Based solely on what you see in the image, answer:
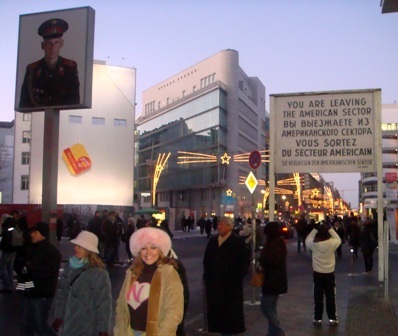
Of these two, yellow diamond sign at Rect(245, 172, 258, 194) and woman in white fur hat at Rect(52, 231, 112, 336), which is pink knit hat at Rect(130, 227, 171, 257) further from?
yellow diamond sign at Rect(245, 172, 258, 194)

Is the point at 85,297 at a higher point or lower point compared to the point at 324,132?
lower

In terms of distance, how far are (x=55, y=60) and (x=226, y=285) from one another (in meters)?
15.1

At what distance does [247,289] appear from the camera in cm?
1424

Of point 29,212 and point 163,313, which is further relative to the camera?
point 29,212

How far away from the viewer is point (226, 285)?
641 centimetres

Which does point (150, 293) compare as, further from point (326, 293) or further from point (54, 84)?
point (54, 84)

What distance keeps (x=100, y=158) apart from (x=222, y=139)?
3098 cm

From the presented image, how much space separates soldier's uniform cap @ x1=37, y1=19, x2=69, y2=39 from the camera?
19781mm

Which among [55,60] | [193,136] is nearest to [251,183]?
[55,60]

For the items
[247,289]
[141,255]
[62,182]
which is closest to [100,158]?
[62,182]

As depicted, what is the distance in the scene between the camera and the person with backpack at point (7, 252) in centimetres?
1245

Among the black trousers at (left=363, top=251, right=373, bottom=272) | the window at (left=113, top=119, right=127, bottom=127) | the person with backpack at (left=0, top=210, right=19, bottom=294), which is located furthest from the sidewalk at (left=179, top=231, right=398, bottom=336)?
the window at (left=113, top=119, right=127, bottom=127)

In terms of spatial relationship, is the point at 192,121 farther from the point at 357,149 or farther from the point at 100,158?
the point at 357,149

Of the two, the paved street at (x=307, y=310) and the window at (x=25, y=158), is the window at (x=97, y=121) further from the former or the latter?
the paved street at (x=307, y=310)
